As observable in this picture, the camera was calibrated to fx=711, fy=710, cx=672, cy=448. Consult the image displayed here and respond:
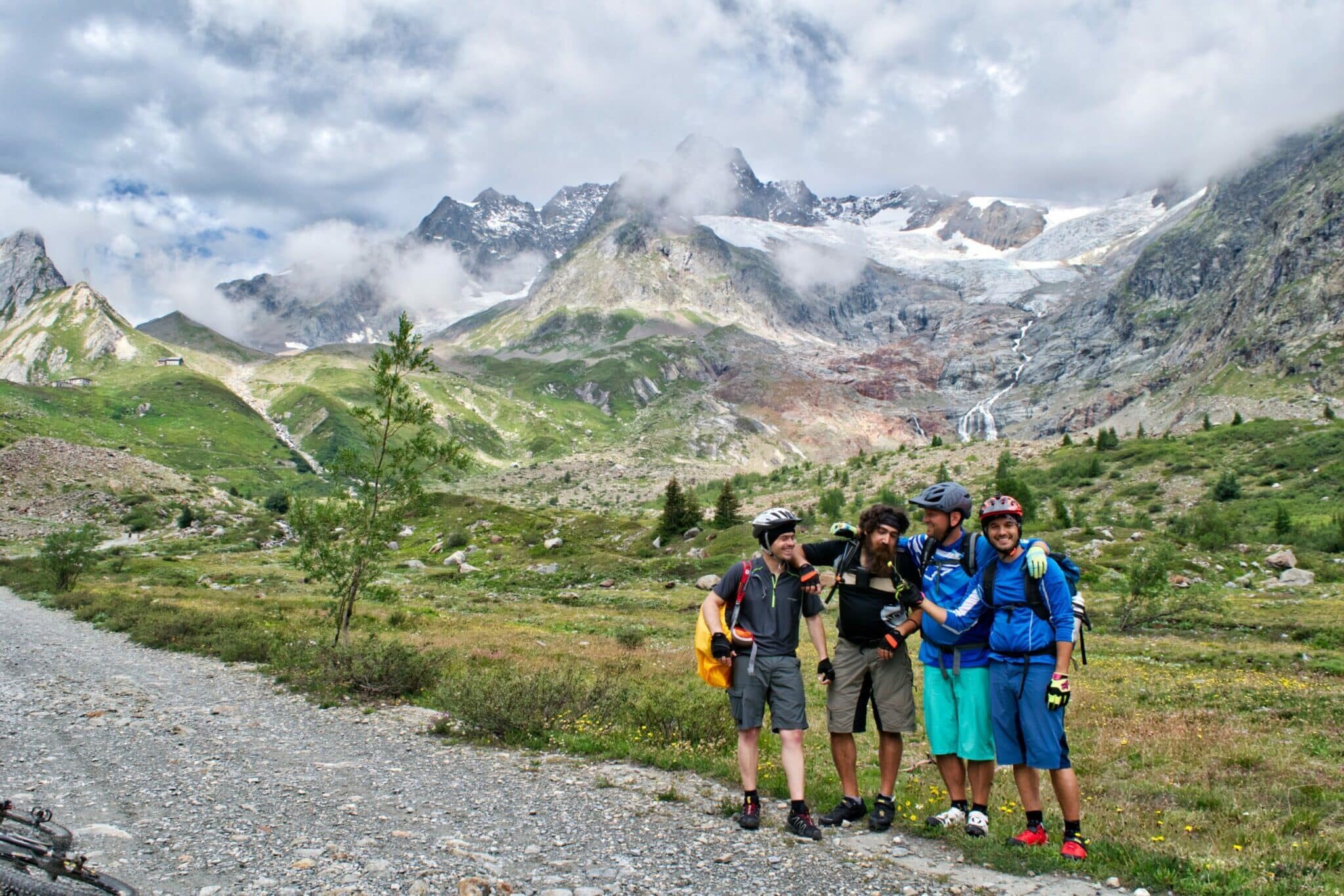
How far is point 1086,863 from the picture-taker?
6352mm

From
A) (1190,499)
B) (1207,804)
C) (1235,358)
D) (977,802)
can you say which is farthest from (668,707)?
(1235,358)

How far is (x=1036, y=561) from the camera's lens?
686cm

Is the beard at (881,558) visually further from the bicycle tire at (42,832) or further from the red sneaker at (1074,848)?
the bicycle tire at (42,832)

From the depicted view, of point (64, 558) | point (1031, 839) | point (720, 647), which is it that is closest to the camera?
point (1031, 839)

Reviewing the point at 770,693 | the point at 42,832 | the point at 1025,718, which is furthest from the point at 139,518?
the point at 1025,718

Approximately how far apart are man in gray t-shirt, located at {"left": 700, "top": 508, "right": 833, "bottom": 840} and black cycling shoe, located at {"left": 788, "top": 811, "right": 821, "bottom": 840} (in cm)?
16

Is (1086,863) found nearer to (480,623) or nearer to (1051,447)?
(480,623)

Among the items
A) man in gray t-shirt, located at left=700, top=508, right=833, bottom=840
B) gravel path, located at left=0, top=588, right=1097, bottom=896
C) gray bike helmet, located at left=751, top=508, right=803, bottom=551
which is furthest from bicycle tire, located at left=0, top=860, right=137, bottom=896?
gray bike helmet, located at left=751, top=508, right=803, bottom=551

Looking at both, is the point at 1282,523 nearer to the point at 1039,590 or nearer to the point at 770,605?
the point at 1039,590

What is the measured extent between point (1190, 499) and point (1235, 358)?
432 ft

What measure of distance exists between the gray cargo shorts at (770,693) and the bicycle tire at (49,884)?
5315 millimetres

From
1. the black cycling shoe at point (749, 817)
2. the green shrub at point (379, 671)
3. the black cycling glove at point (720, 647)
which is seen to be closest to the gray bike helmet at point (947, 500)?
the black cycling glove at point (720, 647)

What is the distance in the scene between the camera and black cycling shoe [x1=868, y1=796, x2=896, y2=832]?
741cm

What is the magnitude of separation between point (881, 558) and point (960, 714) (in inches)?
70.4
